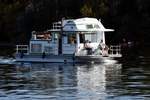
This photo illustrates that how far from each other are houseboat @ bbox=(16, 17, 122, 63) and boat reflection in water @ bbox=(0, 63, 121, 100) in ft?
9.32

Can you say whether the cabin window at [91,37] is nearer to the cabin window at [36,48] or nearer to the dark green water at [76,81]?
the dark green water at [76,81]

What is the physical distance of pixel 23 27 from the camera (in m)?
162

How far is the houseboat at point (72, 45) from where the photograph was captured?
89.1 m

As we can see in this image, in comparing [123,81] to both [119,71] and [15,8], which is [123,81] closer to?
[119,71]

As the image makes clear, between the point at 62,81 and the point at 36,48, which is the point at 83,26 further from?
the point at 62,81

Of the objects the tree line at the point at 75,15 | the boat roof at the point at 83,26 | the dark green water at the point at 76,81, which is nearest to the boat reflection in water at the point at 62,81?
the dark green water at the point at 76,81

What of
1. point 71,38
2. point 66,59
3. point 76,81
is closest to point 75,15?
point 71,38

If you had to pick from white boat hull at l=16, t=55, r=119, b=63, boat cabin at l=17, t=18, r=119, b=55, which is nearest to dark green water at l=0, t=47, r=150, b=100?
white boat hull at l=16, t=55, r=119, b=63

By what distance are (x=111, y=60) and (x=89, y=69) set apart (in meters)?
12.2

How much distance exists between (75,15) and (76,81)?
9429 cm

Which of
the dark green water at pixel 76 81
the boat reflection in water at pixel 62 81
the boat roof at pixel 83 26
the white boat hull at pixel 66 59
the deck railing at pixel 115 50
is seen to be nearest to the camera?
the dark green water at pixel 76 81

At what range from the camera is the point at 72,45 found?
3561 inches

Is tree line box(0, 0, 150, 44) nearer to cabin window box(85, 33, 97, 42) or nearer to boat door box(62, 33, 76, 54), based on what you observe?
cabin window box(85, 33, 97, 42)

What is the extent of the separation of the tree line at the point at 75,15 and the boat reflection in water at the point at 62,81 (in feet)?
197
